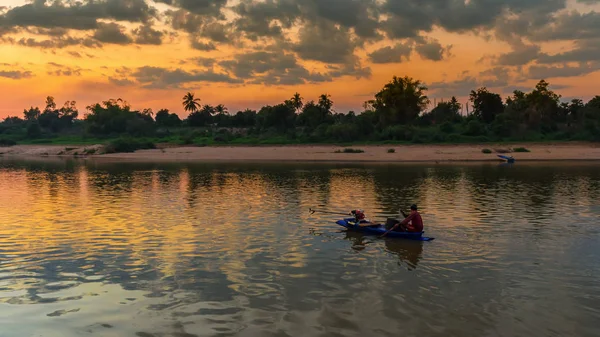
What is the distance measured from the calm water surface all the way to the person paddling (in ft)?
2.13

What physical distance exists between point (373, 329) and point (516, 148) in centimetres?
8156

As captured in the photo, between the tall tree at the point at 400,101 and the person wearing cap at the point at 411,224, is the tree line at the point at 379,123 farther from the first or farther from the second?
the person wearing cap at the point at 411,224

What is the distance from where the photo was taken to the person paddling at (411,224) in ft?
66.7

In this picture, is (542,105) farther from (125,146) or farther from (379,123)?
(125,146)

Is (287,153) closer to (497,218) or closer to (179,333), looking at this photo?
(497,218)

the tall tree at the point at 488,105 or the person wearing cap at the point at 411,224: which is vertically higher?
the tall tree at the point at 488,105

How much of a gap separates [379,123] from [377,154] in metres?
42.5

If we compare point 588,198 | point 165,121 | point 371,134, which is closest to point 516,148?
point 371,134

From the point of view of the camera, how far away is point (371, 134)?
362ft

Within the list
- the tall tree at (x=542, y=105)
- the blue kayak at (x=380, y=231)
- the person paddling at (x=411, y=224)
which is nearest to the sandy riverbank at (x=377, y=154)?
the tall tree at (x=542, y=105)

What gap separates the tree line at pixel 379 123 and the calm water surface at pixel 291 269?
245 ft

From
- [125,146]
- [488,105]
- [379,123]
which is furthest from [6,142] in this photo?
[488,105]

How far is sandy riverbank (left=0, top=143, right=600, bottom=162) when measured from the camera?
74.9 meters

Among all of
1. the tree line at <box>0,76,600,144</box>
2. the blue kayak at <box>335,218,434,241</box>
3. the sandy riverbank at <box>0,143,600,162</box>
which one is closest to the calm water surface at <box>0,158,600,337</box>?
the blue kayak at <box>335,218,434,241</box>
